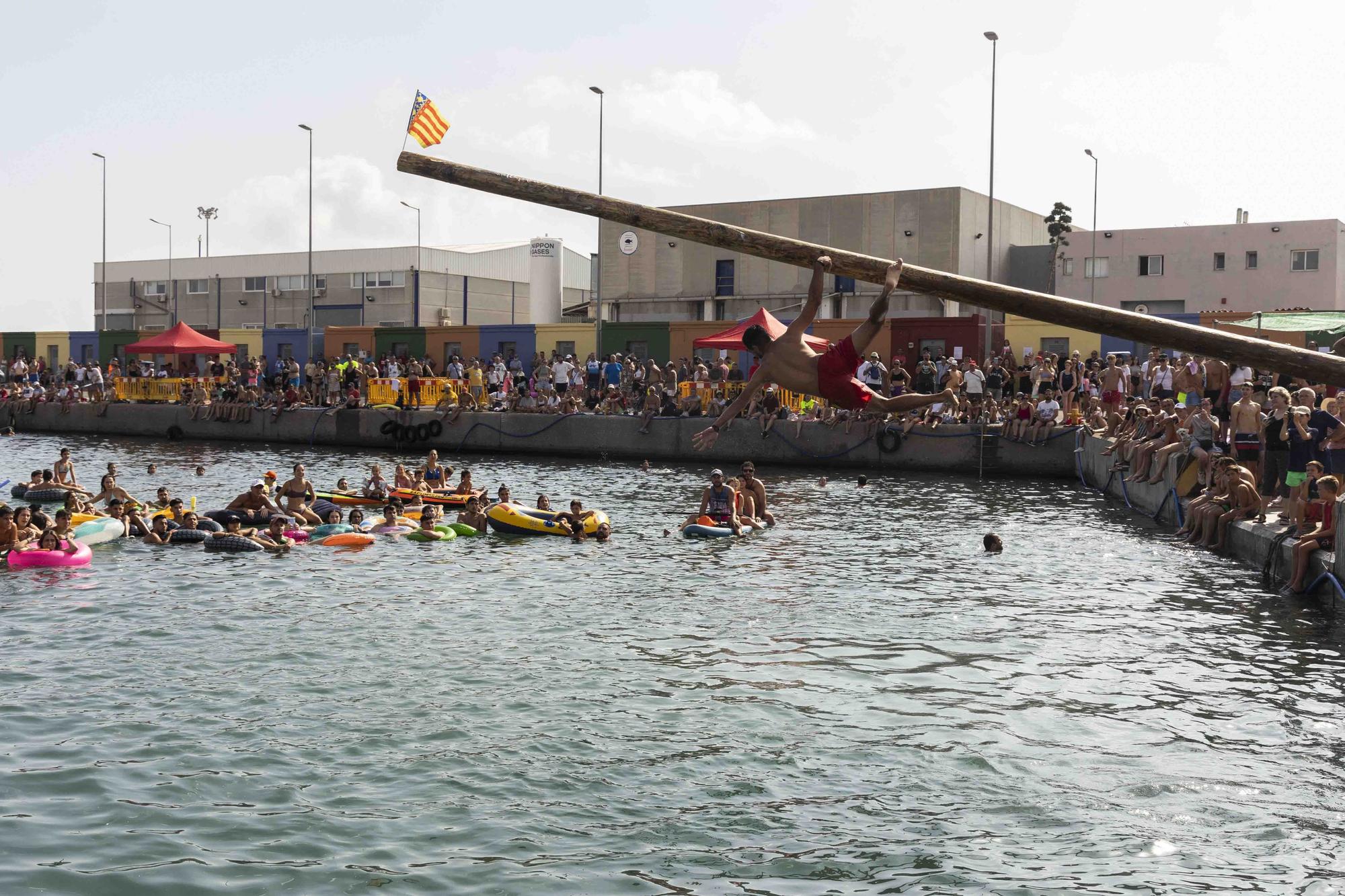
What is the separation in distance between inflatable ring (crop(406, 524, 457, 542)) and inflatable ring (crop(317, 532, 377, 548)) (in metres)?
0.79

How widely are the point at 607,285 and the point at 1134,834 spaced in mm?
60463

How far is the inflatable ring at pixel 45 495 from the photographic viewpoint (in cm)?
2947

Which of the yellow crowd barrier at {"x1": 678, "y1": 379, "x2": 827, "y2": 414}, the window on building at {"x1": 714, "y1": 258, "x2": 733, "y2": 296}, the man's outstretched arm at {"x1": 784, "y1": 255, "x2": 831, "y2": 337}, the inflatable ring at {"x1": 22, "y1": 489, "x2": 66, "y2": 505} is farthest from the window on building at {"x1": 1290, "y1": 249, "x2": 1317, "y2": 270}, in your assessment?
the man's outstretched arm at {"x1": 784, "y1": 255, "x2": 831, "y2": 337}

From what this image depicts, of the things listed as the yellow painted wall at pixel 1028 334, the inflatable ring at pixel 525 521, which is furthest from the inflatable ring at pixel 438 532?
the yellow painted wall at pixel 1028 334

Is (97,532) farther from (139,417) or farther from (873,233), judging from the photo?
(873,233)

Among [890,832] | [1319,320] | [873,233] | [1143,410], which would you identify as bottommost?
[890,832]

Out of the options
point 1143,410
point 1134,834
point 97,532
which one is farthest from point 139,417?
point 1134,834

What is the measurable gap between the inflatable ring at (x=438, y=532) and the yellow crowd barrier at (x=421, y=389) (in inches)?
860

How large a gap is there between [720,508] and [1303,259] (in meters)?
42.3

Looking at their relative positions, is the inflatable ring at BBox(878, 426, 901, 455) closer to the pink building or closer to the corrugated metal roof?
the pink building

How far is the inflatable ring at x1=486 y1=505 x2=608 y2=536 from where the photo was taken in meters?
24.7

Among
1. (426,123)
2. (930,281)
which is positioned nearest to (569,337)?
(426,123)

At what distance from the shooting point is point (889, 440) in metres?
38.1

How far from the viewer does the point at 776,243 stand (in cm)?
673
